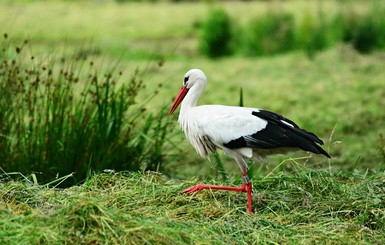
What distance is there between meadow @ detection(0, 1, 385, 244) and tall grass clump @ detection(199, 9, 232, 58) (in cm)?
74

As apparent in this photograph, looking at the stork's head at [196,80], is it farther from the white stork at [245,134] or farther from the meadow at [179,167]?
the meadow at [179,167]

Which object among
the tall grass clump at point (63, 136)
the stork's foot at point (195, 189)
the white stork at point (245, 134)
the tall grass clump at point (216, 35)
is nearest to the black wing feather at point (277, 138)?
the white stork at point (245, 134)

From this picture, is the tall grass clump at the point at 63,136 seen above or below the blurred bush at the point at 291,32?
above

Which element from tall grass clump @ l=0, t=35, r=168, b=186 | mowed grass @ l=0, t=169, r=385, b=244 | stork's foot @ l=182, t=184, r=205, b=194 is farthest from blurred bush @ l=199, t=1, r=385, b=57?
stork's foot @ l=182, t=184, r=205, b=194

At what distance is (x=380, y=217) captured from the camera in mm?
3752

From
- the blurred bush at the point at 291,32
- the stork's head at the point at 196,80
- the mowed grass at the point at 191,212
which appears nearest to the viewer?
the mowed grass at the point at 191,212

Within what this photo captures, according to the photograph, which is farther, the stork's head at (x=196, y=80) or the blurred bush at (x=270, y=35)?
the blurred bush at (x=270, y=35)

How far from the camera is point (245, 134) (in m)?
3.98

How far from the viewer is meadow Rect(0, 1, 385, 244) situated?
3330 mm

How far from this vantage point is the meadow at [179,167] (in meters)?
3.33

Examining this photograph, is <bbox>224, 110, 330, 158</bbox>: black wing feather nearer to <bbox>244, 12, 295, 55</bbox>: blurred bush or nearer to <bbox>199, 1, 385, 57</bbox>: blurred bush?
<bbox>199, 1, 385, 57</bbox>: blurred bush

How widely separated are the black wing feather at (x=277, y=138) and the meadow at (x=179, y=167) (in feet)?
0.91

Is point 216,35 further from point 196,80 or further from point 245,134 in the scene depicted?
point 245,134

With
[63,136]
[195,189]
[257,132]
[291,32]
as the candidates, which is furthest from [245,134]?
[291,32]
